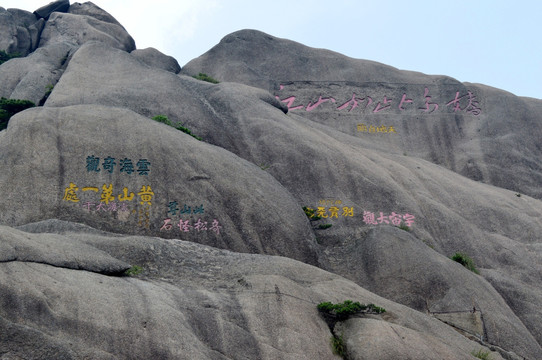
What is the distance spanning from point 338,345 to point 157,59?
26.5 meters

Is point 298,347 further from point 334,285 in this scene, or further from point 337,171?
point 337,171

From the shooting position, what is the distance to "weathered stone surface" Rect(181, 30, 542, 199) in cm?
3238

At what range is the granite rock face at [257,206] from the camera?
38.9ft

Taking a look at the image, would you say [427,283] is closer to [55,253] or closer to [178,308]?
[178,308]

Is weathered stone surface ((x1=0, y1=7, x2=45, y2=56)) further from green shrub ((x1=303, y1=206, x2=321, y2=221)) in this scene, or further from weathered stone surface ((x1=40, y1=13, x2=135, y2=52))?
green shrub ((x1=303, y1=206, x2=321, y2=221))

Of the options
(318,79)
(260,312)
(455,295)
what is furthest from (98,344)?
(318,79)

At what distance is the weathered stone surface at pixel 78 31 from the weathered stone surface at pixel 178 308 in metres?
22.9

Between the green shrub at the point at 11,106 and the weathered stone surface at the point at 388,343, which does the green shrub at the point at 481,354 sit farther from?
the green shrub at the point at 11,106

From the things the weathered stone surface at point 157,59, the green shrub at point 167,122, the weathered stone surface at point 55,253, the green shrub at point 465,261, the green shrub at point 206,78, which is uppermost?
the weathered stone surface at point 157,59

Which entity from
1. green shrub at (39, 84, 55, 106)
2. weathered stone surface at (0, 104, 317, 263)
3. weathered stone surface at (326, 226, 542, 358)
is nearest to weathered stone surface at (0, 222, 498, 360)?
weathered stone surface at (0, 104, 317, 263)

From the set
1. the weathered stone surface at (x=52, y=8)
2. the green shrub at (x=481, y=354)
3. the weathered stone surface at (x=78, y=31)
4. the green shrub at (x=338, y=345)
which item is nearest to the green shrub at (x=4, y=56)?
the weathered stone surface at (x=78, y=31)

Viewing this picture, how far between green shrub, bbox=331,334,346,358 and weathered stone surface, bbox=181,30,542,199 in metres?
18.3

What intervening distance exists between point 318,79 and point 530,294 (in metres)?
18.4

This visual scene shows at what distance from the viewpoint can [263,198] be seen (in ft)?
69.2
